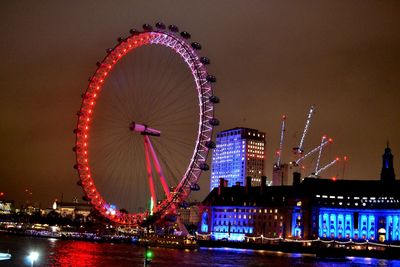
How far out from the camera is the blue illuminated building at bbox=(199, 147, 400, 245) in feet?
530

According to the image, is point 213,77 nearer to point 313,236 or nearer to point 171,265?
point 171,265

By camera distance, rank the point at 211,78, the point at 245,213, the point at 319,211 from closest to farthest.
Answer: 1. the point at 211,78
2. the point at 319,211
3. the point at 245,213

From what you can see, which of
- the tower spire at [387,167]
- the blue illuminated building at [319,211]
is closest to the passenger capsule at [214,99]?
the blue illuminated building at [319,211]

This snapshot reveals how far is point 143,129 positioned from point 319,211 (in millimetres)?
93802

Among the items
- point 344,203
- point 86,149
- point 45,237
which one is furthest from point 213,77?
point 45,237

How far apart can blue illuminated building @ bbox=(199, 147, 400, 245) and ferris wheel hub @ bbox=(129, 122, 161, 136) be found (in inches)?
3351

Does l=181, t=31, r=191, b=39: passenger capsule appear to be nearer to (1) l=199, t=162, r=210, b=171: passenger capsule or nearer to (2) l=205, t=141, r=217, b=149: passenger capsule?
(2) l=205, t=141, r=217, b=149: passenger capsule

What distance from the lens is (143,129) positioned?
82312 mm

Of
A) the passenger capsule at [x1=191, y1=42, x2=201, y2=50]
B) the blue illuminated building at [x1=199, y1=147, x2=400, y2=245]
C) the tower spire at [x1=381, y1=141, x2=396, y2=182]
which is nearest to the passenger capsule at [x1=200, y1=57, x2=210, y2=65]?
the passenger capsule at [x1=191, y1=42, x2=201, y2=50]

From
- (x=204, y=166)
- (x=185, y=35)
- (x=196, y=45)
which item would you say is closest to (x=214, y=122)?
(x=204, y=166)

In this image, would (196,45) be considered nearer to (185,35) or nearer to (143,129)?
(185,35)

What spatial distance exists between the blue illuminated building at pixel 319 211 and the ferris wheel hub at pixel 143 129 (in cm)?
8510

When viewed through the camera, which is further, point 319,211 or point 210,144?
point 319,211

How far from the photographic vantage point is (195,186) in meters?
85.9
